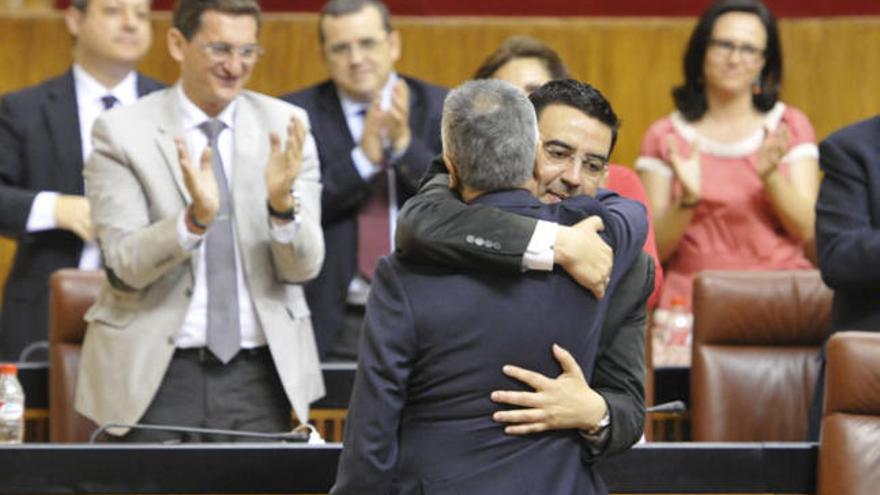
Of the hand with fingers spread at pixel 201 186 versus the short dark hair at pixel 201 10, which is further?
the short dark hair at pixel 201 10

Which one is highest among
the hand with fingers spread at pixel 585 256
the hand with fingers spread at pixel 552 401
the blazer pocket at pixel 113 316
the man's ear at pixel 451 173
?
the man's ear at pixel 451 173

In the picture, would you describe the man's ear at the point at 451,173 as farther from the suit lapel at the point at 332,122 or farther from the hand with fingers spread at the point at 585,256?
the suit lapel at the point at 332,122

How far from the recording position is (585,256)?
7.97ft

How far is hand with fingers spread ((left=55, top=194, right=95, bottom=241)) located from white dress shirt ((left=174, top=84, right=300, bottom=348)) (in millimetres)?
724

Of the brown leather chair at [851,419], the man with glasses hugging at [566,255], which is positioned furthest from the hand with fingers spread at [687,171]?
the man with glasses hugging at [566,255]

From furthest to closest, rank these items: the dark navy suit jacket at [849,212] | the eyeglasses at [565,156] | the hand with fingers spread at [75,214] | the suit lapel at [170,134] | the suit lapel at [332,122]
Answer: the suit lapel at [332,122]
the hand with fingers spread at [75,214]
the suit lapel at [170,134]
the dark navy suit jacket at [849,212]
the eyeglasses at [565,156]

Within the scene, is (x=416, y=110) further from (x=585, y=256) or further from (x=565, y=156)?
(x=585, y=256)

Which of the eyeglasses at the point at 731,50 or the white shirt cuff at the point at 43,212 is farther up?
the eyeglasses at the point at 731,50

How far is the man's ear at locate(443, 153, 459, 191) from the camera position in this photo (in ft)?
8.11

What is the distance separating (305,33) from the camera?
579 cm

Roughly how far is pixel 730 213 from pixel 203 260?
1.69 metres

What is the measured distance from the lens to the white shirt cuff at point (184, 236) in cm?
352

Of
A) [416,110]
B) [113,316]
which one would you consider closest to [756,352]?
[416,110]

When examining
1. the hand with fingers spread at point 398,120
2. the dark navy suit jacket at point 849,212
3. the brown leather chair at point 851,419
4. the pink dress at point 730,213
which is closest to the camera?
the brown leather chair at point 851,419
